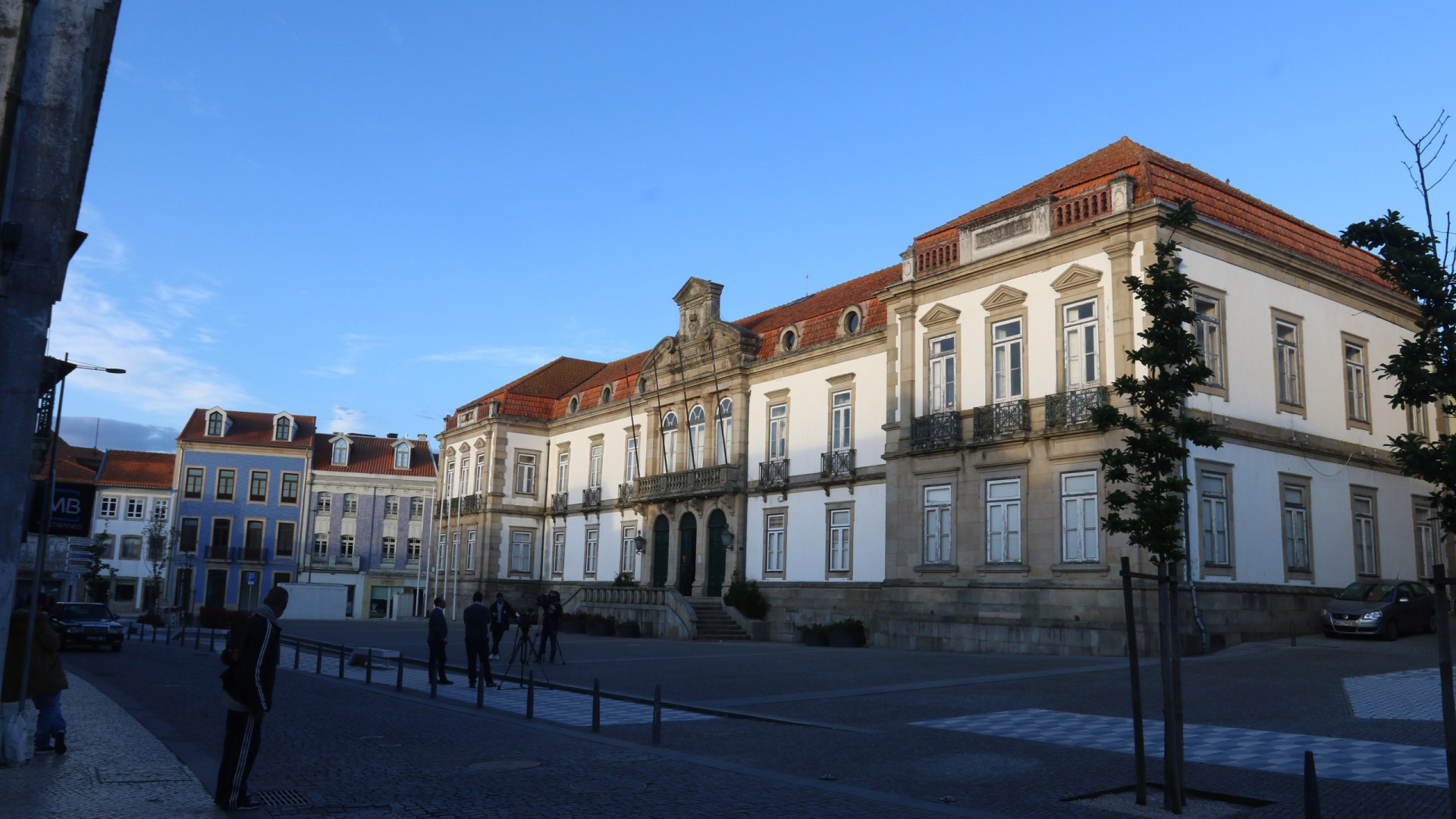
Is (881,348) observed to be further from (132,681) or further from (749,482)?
(132,681)

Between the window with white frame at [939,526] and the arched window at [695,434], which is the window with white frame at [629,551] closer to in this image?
the arched window at [695,434]

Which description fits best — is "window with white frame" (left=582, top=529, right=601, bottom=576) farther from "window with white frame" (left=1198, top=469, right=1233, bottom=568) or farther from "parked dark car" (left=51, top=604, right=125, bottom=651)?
"window with white frame" (left=1198, top=469, right=1233, bottom=568)

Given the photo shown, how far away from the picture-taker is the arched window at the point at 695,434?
40562 mm

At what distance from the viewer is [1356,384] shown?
29.0m

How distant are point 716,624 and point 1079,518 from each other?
14321mm

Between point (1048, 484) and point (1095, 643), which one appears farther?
point (1048, 484)

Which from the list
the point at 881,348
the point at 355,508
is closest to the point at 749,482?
the point at 881,348

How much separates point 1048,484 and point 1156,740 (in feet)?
42.9

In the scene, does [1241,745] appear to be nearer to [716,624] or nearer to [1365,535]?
[1365,535]

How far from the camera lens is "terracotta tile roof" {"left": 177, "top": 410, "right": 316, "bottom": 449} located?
68.8 metres

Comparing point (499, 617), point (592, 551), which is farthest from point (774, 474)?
point (499, 617)

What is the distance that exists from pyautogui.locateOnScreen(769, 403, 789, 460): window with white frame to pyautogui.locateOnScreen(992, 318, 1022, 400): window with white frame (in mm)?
10340

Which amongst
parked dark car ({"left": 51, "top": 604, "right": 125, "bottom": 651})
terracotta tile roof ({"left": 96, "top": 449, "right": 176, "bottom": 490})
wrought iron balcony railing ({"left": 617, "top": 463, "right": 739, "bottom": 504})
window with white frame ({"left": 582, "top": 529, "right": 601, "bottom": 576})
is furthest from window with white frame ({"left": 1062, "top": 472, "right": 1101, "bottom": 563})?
terracotta tile roof ({"left": 96, "top": 449, "right": 176, "bottom": 490})

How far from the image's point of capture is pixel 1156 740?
12719mm
